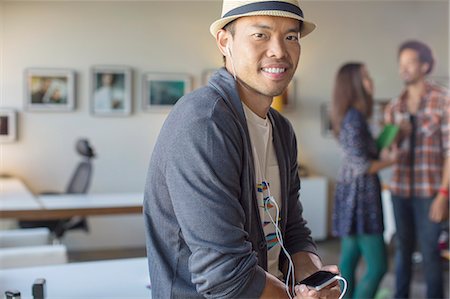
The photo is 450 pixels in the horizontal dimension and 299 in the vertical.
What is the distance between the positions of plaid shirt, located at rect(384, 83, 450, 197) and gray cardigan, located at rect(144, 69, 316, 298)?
222cm

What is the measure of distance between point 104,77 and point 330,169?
264 cm

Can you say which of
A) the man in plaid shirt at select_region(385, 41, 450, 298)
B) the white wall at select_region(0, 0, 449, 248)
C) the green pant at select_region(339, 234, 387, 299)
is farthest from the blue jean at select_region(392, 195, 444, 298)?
the white wall at select_region(0, 0, 449, 248)

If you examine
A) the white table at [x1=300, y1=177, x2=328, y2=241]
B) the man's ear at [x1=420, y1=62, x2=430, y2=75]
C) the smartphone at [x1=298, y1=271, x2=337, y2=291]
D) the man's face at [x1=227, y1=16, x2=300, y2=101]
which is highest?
the man's ear at [x1=420, y1=62, x2=430, y2=75]

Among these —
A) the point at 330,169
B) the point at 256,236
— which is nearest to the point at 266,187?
the point at 256,236

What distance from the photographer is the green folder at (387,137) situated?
10.4 ft

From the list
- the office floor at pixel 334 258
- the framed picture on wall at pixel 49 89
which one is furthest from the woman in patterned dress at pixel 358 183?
the framed picture on wall at pixel 49 89

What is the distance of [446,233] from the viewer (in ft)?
16.1

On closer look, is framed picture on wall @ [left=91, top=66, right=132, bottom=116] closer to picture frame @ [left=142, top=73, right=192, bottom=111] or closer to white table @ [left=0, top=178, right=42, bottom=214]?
picture frame @ [left=142, top=73, right=192, bottom=111]

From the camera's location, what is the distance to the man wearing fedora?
3.58 ft

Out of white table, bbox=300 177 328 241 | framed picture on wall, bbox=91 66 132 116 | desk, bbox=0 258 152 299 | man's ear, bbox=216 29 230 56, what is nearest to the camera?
man's ear, bbox=216 29 230 56

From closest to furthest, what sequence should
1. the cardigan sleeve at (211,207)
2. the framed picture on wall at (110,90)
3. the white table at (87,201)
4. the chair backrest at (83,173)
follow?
1. the cardigan sleeve at (211,207)
2. the white table at (87,201)
3. the chair backrest at (83,173)
4. the framed picture on wall at (110,90)

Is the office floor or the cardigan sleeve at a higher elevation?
the cardigan sleeve

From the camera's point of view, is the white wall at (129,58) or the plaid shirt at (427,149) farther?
the white wall at (129,58)

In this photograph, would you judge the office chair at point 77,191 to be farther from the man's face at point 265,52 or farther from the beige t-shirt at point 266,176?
the man's face at point 265,52
